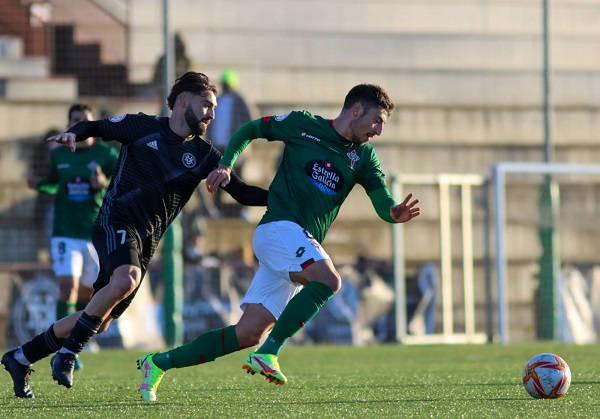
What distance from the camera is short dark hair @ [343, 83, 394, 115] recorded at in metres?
6.59

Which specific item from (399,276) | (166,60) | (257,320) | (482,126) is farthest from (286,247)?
(482,126)

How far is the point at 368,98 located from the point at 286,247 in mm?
963

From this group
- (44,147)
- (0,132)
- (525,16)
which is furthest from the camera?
(525,16)

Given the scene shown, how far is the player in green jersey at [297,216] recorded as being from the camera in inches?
247

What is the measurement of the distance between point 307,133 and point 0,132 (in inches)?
453

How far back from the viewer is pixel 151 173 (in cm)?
669

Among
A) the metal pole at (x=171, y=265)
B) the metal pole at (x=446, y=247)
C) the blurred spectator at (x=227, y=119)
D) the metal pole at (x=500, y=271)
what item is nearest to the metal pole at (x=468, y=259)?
the metal pole at (x=446, y=247)

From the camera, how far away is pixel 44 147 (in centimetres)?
1581

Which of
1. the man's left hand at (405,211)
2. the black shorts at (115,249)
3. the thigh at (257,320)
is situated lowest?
the thigh at (257,320)

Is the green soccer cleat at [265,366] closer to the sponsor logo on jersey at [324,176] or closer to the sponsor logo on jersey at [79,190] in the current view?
the sponsor logo on jersey at [324,176]

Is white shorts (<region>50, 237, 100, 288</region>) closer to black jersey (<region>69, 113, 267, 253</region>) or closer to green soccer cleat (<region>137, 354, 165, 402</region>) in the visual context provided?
black jersey (<region>69, 113, 267, 253</region>)

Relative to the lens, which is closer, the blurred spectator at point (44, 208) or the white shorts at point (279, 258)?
the white shorts at point (279, 258)

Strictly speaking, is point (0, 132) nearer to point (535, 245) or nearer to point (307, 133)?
point (535, 245)

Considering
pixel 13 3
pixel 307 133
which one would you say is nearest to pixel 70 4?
pixel 13 3
